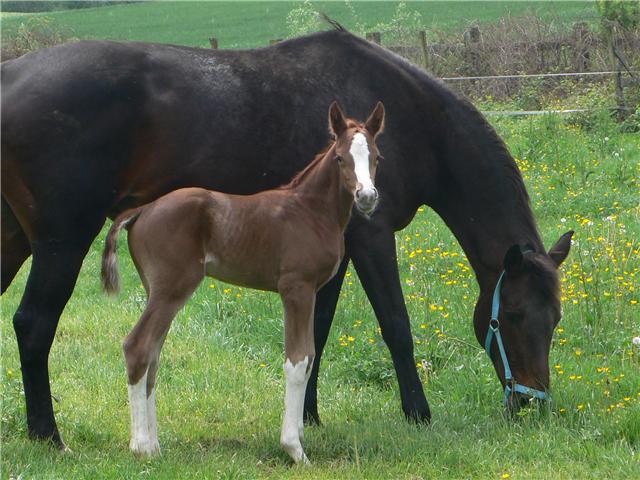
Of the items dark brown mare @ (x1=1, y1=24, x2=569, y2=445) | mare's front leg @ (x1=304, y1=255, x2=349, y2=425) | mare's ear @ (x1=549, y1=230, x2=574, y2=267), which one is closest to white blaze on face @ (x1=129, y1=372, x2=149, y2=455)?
dark brown mare @ (x1=1, y1=24, x2=569, y2=445)

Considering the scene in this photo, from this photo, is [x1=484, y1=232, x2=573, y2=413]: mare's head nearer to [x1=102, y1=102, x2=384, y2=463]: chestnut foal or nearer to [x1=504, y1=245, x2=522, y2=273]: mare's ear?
Answer: [x1=504, y1=245, x2=522, y2=273]: mare's ear

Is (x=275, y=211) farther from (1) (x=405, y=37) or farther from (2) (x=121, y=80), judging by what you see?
(1) (x=405, y=37)

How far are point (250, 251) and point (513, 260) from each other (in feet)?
5.52

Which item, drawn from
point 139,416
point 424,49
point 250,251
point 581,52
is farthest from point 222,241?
point 581,52

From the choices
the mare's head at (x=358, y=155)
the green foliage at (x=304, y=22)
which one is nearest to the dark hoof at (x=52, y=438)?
the mare's head at (x=358, y=155)

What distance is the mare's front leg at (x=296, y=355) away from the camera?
490 cm

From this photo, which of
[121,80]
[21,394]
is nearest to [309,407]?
[21,394]

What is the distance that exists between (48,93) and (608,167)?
776 centimetres

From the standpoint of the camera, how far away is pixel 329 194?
510 cm

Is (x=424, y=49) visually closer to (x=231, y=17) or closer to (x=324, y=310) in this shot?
(x=324, y=310)

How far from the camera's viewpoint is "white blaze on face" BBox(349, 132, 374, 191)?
15.0 ft

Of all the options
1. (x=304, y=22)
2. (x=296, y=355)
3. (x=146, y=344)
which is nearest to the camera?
(x=146, y=344)

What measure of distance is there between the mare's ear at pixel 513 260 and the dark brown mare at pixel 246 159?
0.05 m

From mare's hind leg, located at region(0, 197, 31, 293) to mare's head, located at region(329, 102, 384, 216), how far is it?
6.54ft
